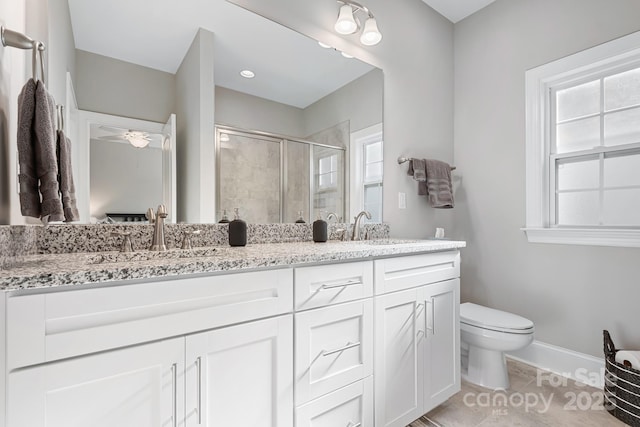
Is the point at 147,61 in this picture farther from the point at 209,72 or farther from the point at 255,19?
the point at 255,19

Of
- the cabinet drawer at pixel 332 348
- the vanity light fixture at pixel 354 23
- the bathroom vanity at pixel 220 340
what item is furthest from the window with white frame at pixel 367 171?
the cabinet drawer at pixel 332 348

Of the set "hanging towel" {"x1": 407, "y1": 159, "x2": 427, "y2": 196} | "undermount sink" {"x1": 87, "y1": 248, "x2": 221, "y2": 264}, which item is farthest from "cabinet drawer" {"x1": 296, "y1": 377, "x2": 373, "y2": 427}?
"hanging towel" {"x1": 407, "y1": 159, "x2": 427, "y2": 196}

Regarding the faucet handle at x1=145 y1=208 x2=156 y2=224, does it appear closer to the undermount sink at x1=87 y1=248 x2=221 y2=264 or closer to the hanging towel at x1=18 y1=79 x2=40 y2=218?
the undermount sink at x1=87 y1=248 x2=221 y2=264

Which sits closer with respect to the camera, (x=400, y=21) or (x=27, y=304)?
(x=27, y=304)

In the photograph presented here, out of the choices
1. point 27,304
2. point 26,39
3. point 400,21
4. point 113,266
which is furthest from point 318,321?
point 400,21

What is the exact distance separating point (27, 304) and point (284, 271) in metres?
0.64

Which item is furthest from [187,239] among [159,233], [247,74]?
[247,74]

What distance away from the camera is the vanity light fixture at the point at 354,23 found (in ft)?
6.00

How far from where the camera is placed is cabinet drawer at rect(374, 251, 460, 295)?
138 centimetres

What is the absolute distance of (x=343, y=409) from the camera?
1242 millimetres

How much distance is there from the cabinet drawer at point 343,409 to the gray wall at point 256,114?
130cm

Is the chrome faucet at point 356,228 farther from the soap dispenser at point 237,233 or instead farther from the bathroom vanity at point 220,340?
the soap dispenser at point 237,233

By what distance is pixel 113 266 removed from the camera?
780 mm

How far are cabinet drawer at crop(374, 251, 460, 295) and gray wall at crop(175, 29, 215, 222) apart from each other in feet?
2.76
